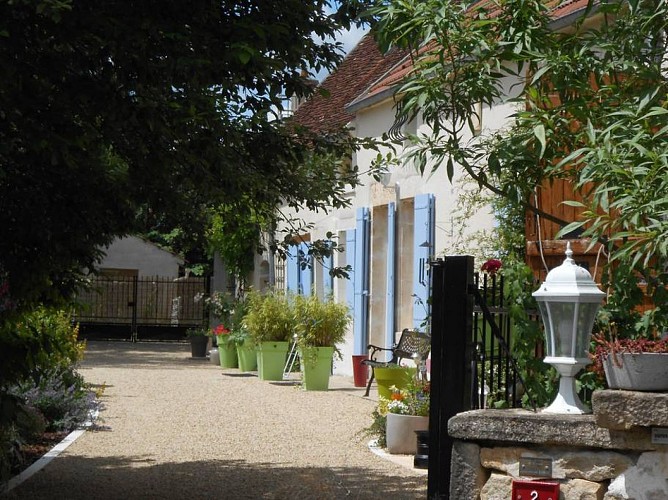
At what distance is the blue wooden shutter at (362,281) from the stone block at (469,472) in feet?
34.5

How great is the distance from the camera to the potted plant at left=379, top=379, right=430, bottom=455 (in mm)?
8773

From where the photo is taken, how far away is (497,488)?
188 inches

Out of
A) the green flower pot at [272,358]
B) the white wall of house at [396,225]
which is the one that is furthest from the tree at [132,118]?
the green flower pot at [272,358]

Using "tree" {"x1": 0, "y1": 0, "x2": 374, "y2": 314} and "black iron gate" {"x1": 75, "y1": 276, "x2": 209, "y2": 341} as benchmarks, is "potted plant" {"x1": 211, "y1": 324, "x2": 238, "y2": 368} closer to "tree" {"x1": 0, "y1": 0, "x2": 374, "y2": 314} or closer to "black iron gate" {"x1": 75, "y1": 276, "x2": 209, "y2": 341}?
"black iron gate" {"x1": 75, "y1": 276, "x2": 209, "y2": 341}

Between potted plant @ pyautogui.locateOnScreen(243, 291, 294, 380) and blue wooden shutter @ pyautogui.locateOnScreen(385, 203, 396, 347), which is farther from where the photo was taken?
potted plant @ pyautogui.locateOnScreen(243, 291, 294, 380)

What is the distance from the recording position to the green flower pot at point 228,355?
1934 centimetres

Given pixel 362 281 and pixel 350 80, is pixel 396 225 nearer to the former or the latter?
pixel 362 281

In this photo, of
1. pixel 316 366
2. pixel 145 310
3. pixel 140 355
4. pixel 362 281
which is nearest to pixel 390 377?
pixel 316 366

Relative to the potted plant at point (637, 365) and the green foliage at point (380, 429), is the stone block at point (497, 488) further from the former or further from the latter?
the green foliage at point (380, 429)

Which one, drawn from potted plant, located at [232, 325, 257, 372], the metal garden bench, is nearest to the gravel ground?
the metal garden bench

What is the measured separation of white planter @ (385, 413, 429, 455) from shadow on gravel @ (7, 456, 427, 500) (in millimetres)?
686

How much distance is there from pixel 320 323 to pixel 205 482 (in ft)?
22.2

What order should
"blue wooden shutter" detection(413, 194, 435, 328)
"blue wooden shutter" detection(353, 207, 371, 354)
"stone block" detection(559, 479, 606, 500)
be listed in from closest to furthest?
"stone block" detection(559, 479, 606, 500) < "blue wooden shutter" detection(413, 194, 435, 328) < "blue wooden shutter" detection(353, 207, 371, 354)

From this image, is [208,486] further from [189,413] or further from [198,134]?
[189,413]
